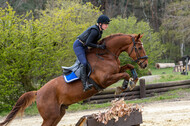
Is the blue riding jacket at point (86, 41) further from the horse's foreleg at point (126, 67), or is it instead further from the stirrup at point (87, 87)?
the horse's foreleg at point (126, 67)

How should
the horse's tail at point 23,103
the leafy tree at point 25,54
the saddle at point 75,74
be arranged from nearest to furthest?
the saddle at point 75,74 → the horse's tail at point 23,103 → the leafy tree at point 25,54

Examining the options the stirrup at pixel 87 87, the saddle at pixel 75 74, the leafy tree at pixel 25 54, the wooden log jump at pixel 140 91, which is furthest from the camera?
the wooden log jump at pixel 140 91

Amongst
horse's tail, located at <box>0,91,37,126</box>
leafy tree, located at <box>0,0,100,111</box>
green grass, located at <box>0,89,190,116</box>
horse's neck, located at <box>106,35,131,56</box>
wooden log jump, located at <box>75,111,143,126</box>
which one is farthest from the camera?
green grass, located at <box>0,89,190,116</box>

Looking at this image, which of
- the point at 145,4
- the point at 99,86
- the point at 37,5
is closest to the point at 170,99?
the point at 99,86

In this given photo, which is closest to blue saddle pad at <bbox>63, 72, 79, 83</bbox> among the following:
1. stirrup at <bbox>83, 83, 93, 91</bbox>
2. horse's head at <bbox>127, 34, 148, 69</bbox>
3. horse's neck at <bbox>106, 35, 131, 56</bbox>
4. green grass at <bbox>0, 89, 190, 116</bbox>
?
stirrup at <bbox>83, 83, 93, 91</bbox>

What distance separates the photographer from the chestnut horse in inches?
184

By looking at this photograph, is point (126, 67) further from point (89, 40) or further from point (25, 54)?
point (25, 54)

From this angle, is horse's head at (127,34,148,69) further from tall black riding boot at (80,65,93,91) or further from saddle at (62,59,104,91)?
tall black riding boot at (80,65,93,91)

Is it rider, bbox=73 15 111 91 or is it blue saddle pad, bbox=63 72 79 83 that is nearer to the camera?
rider, bbox=73 15 111 91

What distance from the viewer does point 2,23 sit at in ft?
32.3

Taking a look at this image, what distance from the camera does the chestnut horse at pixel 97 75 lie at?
4668 mm

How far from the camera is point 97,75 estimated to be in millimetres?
4707

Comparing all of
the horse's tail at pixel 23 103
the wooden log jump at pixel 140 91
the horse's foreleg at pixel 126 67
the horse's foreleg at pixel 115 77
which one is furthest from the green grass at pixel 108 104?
the horse's foreleg at pixel 115 77

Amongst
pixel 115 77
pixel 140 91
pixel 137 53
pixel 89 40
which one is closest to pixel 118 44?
pixel 137 53
